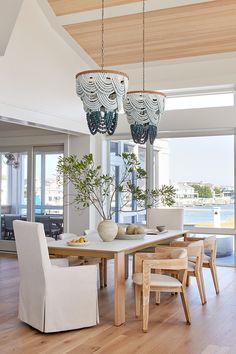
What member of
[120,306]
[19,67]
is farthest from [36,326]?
[19,67]

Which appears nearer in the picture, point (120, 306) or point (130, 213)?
point (120, 306)

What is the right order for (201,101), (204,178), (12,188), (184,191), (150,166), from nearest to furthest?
(201,101), (204,178), (184,191), (150,166), (12,188)

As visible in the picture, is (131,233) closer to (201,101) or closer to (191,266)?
(191,266)

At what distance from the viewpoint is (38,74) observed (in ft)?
21.4

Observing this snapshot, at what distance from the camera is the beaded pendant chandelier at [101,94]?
403 cm

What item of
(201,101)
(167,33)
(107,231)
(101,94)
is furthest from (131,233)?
(201,101)

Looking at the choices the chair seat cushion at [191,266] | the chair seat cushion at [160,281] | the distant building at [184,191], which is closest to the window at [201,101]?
the distant building at [184,191]

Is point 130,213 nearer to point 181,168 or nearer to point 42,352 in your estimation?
point 181,168

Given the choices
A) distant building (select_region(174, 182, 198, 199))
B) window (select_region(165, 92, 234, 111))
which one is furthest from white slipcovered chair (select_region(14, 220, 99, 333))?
window (select_region(165, 92, 234, 111))

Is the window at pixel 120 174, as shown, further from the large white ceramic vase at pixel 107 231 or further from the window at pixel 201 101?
the large white ceramic vase at pixel 107 231

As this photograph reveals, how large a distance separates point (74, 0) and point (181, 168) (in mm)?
3390

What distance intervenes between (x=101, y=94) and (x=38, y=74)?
9.12ft

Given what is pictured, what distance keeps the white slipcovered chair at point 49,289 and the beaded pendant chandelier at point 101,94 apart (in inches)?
43.9

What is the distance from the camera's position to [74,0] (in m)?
6.26
